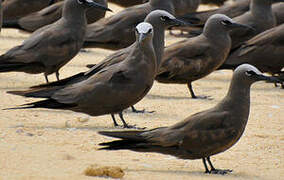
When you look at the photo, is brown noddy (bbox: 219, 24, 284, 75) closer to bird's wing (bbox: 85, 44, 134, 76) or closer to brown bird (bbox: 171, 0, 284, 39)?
brown bird (bbox: 171, 0, 284, 39)

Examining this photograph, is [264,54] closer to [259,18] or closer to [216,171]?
[259,18]

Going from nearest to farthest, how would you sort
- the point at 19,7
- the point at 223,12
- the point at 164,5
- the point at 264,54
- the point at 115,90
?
the point at 115,90 < the point at 264,54 < the point at 164,5 < the point at 223,12 < the point at 19,7

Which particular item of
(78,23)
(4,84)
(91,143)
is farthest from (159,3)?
(91,143)

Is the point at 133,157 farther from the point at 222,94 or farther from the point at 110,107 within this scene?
the point at 222,94

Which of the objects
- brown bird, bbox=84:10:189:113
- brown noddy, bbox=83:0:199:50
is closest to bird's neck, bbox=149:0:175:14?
brown noddy, bbox=83:0:199:50

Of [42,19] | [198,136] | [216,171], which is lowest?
[42,19]

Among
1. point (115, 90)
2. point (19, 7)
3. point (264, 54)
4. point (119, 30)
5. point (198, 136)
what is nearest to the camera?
point (198, 136)

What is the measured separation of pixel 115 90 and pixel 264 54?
380 centimetres

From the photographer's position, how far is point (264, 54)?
11.1 meters

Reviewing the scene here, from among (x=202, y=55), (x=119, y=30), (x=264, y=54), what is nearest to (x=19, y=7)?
(x=119, y=30)

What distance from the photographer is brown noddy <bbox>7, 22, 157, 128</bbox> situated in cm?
784

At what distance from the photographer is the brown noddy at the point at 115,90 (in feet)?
25.7

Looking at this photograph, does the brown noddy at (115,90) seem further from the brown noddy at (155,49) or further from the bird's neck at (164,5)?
the bird's neck at (164,5)

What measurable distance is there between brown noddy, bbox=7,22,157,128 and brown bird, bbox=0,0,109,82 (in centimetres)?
197
